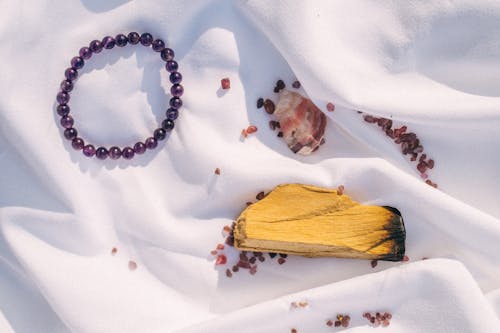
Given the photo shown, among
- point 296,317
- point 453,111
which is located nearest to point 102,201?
point 296,317

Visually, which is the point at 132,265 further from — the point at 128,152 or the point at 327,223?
the point at 327,223

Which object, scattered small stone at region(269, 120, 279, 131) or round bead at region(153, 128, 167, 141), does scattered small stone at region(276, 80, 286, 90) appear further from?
round bead at region(153, 128, 167, 141)

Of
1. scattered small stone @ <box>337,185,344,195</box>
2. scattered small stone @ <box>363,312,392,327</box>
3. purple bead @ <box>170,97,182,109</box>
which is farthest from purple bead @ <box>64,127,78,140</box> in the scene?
scattered small stone @ <box>363,312,392,327</box>

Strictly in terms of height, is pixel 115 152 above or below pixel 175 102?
below

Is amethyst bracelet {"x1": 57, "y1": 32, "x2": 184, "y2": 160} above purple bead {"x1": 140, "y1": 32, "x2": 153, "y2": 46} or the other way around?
the other way around

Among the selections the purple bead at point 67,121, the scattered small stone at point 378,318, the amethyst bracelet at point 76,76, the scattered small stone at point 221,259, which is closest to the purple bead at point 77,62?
the amethyst bracelet at point 76,76

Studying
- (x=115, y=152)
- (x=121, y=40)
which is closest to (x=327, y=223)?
(x=115, y=152)

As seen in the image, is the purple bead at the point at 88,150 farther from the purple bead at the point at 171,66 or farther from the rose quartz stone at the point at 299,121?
the rose quartz stone at the point at 299,121
